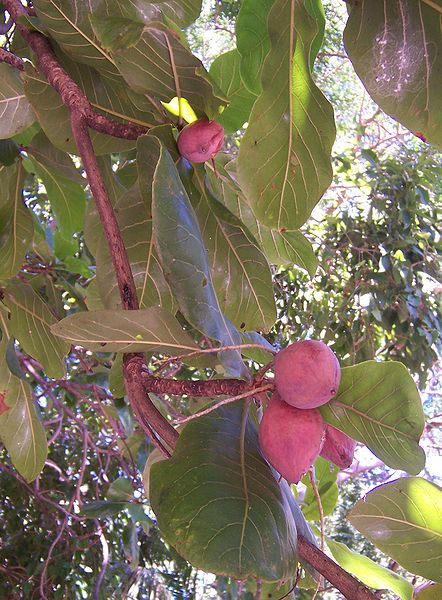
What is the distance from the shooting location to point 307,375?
0.67 metres

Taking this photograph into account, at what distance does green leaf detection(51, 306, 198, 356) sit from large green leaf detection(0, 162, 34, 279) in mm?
680

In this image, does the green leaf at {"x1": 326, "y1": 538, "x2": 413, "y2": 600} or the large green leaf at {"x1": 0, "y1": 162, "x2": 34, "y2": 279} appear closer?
the green leaf at {"x1": 326, "y1": 538, "x2": 413, "y2": 600}

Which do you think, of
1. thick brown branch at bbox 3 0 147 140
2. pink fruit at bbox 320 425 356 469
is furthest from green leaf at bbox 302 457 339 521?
thick brown branch at bbox 3 0 147 140

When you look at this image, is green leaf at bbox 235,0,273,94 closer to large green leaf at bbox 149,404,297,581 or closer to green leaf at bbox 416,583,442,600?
large green leaf at bbox 149,404,297,581

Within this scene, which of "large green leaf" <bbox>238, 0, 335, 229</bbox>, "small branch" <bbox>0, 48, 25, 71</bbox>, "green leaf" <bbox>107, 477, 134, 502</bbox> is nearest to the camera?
"large green leaf" <bbox>238, 0, 335, 229</bbox>

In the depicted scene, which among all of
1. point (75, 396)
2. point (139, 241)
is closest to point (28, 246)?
point (139, 241)

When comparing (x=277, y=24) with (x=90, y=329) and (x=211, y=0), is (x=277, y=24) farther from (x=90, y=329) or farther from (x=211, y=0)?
(x=211, y=0)

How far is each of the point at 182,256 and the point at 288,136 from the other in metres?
0.25

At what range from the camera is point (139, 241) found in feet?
3.39

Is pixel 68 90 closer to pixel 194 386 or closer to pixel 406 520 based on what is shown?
pixel 194 386

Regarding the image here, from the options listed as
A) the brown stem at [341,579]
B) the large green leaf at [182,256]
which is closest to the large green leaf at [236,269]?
the large green leaf at [182,256]

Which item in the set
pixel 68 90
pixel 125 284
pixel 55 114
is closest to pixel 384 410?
pixel 125 284

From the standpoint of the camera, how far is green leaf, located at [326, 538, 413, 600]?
91 centimetres

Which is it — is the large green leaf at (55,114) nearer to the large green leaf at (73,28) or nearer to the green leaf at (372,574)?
the large green leaf at (73,28)
